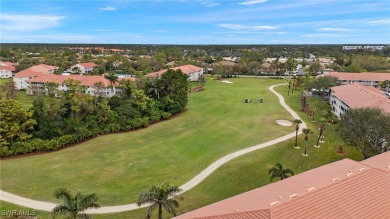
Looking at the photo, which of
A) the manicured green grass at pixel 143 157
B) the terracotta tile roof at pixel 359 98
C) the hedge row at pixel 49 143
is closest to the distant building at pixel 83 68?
the manicured green grass at pixel 143 157

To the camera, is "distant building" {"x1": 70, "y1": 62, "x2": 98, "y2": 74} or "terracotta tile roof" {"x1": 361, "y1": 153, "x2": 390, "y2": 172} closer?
"terracotta tile roof" {"x1": 361, "y1": 153, "x2": 390, "y2": 172}

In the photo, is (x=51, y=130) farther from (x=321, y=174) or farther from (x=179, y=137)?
(x=321, y=174)

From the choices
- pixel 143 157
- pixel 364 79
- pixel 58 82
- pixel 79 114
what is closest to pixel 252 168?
pixel 143 157

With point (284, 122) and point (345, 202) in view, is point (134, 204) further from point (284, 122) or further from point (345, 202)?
point (284, 122)

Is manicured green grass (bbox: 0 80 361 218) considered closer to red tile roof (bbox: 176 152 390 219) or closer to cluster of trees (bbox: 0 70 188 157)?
red tile roof (bbox: 176 152 390 219)

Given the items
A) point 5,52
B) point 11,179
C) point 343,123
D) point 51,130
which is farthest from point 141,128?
point 5,52

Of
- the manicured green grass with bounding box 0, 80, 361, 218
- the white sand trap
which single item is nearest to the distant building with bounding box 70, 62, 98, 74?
the white sand trap

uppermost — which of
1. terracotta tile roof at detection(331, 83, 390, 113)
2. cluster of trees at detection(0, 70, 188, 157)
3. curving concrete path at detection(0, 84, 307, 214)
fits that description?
terracotta tile roof at detection(331, 83, 390, 113)
